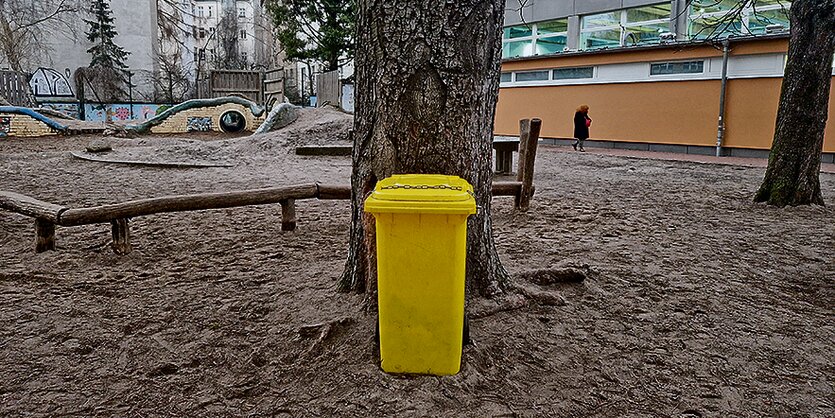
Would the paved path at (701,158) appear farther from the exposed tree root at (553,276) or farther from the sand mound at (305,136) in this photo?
the exposed tree root at (553,276)

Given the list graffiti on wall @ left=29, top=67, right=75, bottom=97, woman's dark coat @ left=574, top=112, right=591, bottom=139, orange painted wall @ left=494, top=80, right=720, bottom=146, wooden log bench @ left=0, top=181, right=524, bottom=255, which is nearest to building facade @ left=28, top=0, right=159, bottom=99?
graffiti on wall @ left=29, top=67, right=75, bottom=97

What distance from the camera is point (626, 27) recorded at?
20766 millimetres

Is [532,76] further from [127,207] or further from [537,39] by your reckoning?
[127,207]

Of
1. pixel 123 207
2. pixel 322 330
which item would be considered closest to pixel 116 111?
pixel 123 207

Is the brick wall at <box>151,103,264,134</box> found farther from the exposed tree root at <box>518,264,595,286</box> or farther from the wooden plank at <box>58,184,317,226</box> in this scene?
the exposed tree root at <box>518,264,595,286</box>

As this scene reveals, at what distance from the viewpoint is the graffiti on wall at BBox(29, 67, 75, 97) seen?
28016 mm

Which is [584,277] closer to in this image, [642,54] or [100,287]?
[100,287]

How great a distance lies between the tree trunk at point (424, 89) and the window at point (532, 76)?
17.6 m

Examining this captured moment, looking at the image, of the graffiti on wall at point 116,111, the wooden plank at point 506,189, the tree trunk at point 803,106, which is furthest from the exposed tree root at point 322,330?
the graffiti on wall at point 116,111

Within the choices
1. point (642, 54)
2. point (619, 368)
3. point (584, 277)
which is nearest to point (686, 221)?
point (584, 277)

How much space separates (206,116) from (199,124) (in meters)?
0.37

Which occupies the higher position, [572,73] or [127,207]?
[572,73]

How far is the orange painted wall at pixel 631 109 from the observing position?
15617 mm

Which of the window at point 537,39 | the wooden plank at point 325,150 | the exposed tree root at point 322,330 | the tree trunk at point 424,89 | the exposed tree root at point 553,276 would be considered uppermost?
the window at point 537,39
